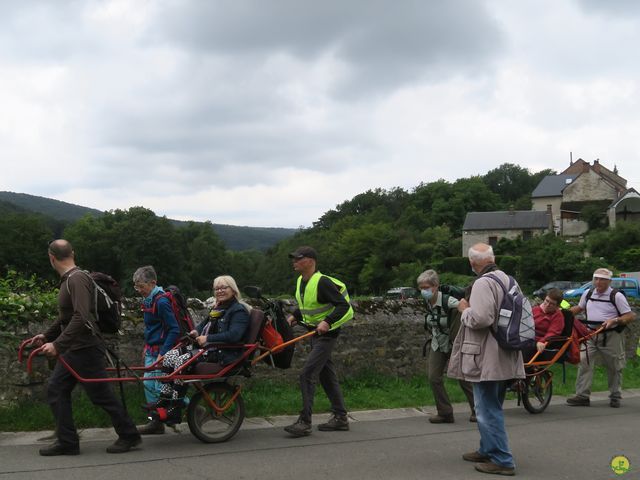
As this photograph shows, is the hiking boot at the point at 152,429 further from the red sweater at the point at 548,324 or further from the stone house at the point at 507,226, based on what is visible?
the stone house at the point at 507,226

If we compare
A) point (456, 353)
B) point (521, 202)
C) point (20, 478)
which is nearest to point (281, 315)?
point (456, 353)

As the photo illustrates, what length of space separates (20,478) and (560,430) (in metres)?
5.77

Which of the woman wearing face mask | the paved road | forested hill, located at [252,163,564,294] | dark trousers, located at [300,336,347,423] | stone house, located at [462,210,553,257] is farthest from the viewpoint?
stone house, located at [462,210,553,257]

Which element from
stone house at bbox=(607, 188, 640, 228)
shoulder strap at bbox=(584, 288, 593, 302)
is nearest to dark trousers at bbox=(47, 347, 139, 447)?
shoulder strap at bbox=(584, 288, 593, 302)

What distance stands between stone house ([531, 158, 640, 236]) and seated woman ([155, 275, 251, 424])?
8736cm

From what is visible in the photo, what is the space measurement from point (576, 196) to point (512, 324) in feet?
331

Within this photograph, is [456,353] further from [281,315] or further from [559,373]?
[559,373]

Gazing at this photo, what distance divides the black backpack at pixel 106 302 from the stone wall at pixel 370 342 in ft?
6.20

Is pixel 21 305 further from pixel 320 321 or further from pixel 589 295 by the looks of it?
pixel 589 295

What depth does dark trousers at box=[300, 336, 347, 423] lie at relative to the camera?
7.38m

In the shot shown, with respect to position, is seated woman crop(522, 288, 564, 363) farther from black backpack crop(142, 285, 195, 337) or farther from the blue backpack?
black backpack crop(142, 285, 195, 337)

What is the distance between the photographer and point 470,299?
6.10 metres

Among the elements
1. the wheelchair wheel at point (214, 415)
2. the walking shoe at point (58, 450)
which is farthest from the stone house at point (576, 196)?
the walking shoe at point (58, 450)

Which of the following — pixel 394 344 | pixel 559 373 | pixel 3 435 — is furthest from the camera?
pixel 559 373
